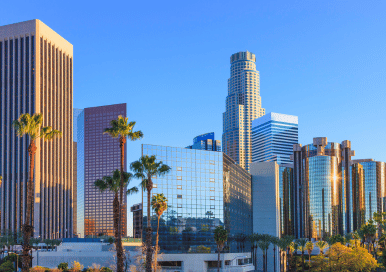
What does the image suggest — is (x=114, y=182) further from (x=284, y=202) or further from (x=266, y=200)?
(x=284, y=202)

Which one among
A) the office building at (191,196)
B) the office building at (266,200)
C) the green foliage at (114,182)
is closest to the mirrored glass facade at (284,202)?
the office building at (266,200)

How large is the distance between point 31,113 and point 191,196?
98.1m

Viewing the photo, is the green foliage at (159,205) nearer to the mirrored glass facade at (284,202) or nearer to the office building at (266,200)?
the office building at (266,200)

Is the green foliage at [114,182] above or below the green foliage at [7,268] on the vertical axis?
above

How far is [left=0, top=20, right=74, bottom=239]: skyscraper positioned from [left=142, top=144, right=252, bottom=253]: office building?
298 ft

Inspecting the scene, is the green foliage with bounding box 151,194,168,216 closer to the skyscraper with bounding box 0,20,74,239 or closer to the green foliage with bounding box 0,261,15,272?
the green foliage with bounding box 0,261,15,272

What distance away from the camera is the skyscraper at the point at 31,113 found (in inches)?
7219

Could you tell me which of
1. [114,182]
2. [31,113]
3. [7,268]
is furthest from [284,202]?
[114,182]

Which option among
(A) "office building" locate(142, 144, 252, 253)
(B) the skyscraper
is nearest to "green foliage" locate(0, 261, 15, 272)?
(A) "office building" locate(142, 144, 252, 253)

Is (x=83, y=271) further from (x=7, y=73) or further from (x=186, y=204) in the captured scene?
(x=7, y=73)

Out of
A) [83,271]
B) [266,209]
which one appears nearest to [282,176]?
[266,209]

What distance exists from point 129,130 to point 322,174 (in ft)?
494

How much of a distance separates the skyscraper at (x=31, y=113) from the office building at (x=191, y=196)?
90.7 m

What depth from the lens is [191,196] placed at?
110 meters
